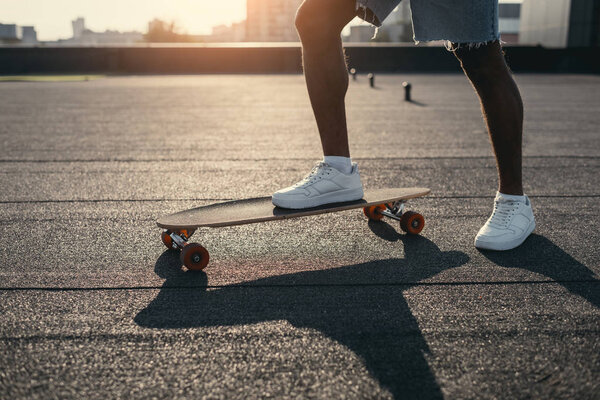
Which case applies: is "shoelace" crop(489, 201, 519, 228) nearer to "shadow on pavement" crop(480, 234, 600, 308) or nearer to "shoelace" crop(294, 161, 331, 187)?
"shadow on pavement" crop(480, 234, 600, 308)

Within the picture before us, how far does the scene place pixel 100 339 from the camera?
5.94 ft

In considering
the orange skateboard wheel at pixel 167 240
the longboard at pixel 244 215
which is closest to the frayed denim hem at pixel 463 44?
the longboard at pixel 244 215

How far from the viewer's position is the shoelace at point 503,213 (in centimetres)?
275

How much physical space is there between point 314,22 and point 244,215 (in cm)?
85

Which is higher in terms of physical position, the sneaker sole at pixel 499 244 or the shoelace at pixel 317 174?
the shoelace at pixel 317 174

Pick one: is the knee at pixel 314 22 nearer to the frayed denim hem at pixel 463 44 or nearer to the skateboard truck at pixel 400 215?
the frayed denim hem at pixel 463 44

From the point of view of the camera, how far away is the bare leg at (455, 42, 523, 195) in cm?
266

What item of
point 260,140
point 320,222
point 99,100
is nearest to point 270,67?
point 99,100

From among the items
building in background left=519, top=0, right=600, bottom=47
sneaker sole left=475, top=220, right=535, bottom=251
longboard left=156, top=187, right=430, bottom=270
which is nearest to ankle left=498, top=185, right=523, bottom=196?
sneaker sole left=475, top=220, right=535, bottom=251

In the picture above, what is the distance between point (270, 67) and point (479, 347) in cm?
2779

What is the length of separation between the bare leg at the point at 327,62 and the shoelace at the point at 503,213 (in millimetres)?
714

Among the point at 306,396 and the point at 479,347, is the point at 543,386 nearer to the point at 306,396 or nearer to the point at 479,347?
the point at 479,347

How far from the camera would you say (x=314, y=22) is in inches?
104

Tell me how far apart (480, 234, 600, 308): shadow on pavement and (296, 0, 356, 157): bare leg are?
0.82 metres
